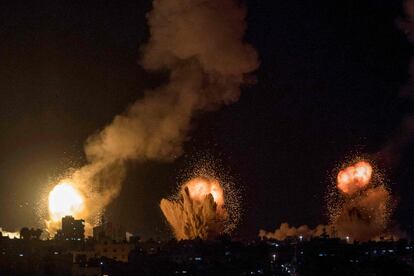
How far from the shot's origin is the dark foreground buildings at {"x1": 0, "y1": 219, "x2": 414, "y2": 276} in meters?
86.5

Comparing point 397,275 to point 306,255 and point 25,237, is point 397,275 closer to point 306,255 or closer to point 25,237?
point 306,255

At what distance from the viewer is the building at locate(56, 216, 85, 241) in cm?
9739

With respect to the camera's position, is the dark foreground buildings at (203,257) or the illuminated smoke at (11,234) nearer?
the dark foreground buildings at (203,257)

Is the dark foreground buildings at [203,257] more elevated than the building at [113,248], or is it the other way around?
the building at [113,248]

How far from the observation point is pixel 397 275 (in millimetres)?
89312

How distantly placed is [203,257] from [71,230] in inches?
675

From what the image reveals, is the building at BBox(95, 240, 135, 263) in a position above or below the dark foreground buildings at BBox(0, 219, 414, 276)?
above

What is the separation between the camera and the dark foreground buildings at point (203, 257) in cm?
8650

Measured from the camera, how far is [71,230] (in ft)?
323

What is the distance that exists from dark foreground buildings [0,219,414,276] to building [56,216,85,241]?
243 mm

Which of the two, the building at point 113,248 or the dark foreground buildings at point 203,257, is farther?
the building at point 113,248

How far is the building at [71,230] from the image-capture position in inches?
3834

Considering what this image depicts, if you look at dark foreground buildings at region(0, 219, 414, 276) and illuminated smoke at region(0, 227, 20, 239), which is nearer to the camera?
dark foreground buildings at region(0, 219, 414, 276)

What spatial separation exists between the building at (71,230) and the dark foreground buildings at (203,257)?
243 millimetres
